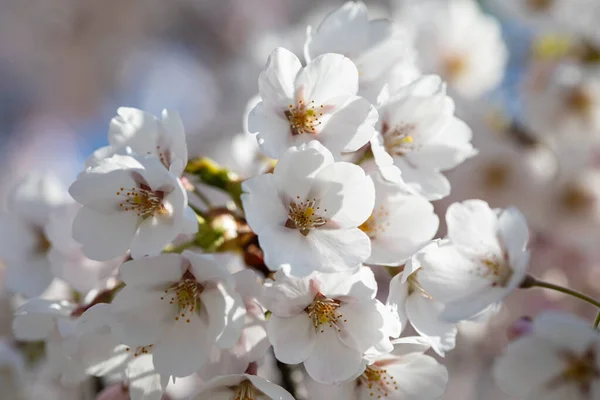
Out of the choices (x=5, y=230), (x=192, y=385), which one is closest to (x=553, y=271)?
(x=192, y=385)

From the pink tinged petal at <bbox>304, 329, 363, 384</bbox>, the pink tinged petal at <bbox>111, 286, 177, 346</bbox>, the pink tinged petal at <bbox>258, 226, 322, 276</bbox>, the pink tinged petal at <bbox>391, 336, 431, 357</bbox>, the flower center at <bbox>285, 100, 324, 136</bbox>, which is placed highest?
the flower center at <bbox>285, 100, 324, 136</bbox>

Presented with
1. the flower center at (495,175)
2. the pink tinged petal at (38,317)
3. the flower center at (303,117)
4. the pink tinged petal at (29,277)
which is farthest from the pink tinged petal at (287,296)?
the flower center at (495,175)

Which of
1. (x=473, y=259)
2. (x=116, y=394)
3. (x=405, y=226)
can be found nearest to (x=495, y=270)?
(x=473, y=259)

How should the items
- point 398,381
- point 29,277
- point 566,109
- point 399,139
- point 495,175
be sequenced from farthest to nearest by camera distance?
1. point 495,175
2. point 566,109
3. point 29,277
4. point 399,139
5. point 398,381

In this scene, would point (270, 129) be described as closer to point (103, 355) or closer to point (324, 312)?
point (324, 312)

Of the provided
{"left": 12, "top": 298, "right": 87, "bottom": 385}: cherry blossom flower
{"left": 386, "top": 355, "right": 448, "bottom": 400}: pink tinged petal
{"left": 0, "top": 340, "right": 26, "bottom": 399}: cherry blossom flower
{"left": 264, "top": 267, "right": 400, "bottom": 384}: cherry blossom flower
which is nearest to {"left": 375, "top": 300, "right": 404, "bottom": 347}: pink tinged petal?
{"left": 264, "top": 267, "right": 400, "bottom": 384}: cherry blossom flower

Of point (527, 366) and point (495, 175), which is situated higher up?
point (527, 366)

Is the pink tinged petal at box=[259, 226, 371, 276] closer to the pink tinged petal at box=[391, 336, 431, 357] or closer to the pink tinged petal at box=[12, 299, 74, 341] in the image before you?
the pink tinged petal at box=[391, 336, 431, 357]
